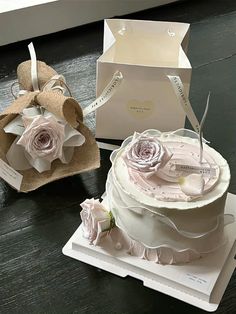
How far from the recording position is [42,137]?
1141mm

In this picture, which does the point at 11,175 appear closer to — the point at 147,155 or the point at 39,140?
the point at 39,140

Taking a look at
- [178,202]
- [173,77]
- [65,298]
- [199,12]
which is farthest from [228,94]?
[65,298]

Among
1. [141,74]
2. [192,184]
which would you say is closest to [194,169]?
[192,184]

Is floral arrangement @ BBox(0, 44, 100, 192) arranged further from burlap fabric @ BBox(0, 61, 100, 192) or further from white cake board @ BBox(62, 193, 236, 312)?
white cake board @ BBox(62, 193, 236, 312)

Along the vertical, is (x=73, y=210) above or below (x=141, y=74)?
below

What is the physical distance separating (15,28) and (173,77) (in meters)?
0.60

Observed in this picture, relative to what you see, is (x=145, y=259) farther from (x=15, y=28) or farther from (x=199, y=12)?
(x=199, y=12)

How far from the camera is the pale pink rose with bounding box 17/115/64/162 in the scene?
113 centimetres

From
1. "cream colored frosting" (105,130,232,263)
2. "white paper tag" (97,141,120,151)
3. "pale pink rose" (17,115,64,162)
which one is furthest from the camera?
"white paper tag" (97,141,120,151)

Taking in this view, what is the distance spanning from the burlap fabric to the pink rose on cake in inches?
6.7

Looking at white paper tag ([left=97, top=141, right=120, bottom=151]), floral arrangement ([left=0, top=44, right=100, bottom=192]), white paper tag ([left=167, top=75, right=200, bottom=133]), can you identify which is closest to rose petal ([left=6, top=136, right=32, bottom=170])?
floral arrangement ([left=0, top=44, right=100, bottom=192])

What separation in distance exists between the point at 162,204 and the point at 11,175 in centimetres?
33

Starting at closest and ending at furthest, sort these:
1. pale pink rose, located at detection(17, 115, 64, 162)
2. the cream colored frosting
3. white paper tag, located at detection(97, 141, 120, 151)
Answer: the cream colored frosting < pale pink rose, located at detection(17, 115, 64, 162) < white paper tag, located at detection(97, 141, 120, 151)

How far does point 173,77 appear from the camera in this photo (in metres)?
1.17
